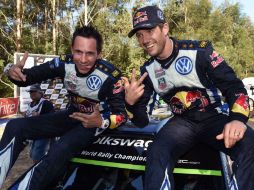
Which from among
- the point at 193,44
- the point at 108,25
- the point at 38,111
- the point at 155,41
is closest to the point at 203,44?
the point at 193,44

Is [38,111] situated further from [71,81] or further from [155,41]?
[155,41]

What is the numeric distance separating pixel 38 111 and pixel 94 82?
5.01 m

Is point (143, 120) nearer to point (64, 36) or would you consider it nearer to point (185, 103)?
point (185, 103)

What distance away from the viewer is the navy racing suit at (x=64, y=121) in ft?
10.1

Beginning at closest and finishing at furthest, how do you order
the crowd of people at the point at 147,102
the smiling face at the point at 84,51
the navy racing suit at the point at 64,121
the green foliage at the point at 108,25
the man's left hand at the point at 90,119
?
the crowd of people at the point at 147,102, the navy racing suit at the point at 64,121, the man's left hand at the point at 90,119, the smiling face at the point at 84,51, the green foliage at the point at 108,25

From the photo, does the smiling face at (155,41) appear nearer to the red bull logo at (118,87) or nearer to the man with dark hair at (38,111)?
the red bull logo at (118,87)

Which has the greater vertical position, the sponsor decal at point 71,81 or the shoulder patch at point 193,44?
the shoulder patch at point 193,44

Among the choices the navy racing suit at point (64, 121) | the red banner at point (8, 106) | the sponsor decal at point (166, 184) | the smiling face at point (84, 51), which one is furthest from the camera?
the red banner at point (8, 106)

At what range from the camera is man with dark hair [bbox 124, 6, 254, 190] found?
2818 millimetres

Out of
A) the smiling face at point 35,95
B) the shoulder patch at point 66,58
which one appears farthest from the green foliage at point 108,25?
the shoulder patch at point 66,58

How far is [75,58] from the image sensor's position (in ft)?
12.1

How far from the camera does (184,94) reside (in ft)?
10.8

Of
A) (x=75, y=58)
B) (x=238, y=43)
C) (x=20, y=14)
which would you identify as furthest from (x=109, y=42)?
(x=75, y=58)

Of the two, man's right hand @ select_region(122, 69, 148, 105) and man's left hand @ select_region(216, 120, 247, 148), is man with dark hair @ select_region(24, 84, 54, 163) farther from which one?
man's left hand @ select_region(216, 120, 247, 148)
